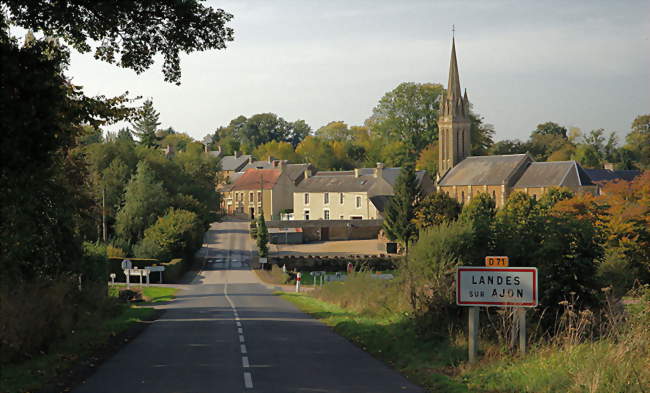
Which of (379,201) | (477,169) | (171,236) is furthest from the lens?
(477,169)

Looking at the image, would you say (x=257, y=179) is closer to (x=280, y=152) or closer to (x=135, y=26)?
(x=280, y=152)

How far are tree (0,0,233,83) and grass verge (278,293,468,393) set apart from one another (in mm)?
7380

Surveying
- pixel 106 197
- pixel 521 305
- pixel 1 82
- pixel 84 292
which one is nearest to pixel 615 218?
pixel 84 292

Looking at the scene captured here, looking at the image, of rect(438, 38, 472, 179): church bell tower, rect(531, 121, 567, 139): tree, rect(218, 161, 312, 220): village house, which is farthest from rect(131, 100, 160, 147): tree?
rect(531, 121, 567, 139): tree

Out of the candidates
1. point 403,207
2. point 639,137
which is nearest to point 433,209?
point 403,207

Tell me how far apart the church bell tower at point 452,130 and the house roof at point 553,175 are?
15.9m

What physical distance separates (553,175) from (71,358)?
98718 mm

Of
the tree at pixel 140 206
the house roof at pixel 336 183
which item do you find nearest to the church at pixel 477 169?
the house roof at pixel 336 183

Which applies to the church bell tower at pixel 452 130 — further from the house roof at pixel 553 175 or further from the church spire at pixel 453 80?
the house roof at pixel 553 175

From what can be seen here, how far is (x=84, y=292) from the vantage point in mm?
25266

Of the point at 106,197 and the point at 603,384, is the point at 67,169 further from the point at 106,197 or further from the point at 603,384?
the point at 106,197

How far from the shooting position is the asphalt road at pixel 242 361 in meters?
12.5

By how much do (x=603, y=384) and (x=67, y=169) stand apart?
1891 centimetres

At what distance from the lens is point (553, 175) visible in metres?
107
